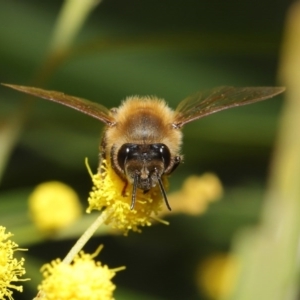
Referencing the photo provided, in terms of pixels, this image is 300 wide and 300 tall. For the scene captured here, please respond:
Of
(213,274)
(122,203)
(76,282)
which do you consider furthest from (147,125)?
(213,274)

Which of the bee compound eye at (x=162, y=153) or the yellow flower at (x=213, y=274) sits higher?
the yellow flower at (x=213, y=274)

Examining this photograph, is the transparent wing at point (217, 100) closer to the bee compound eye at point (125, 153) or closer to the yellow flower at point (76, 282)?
the bee compound eye at point (125, 153)

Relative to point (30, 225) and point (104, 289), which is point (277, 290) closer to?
point (104, 289)

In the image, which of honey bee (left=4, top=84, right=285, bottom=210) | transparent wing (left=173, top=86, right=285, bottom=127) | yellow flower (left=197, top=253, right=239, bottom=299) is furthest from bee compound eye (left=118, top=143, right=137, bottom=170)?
yellow flower (left=197, top=253, right=239, bottom=299)

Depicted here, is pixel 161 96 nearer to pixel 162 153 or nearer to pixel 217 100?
pixel 217 100

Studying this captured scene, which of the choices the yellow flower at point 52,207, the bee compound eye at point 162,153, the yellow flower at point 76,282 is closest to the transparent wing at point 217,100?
the bee compound eye at point 162,153

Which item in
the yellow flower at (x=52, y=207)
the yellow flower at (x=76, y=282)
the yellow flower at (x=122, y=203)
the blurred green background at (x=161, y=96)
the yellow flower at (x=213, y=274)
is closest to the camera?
the yellow flower at (x=76, y=282)
